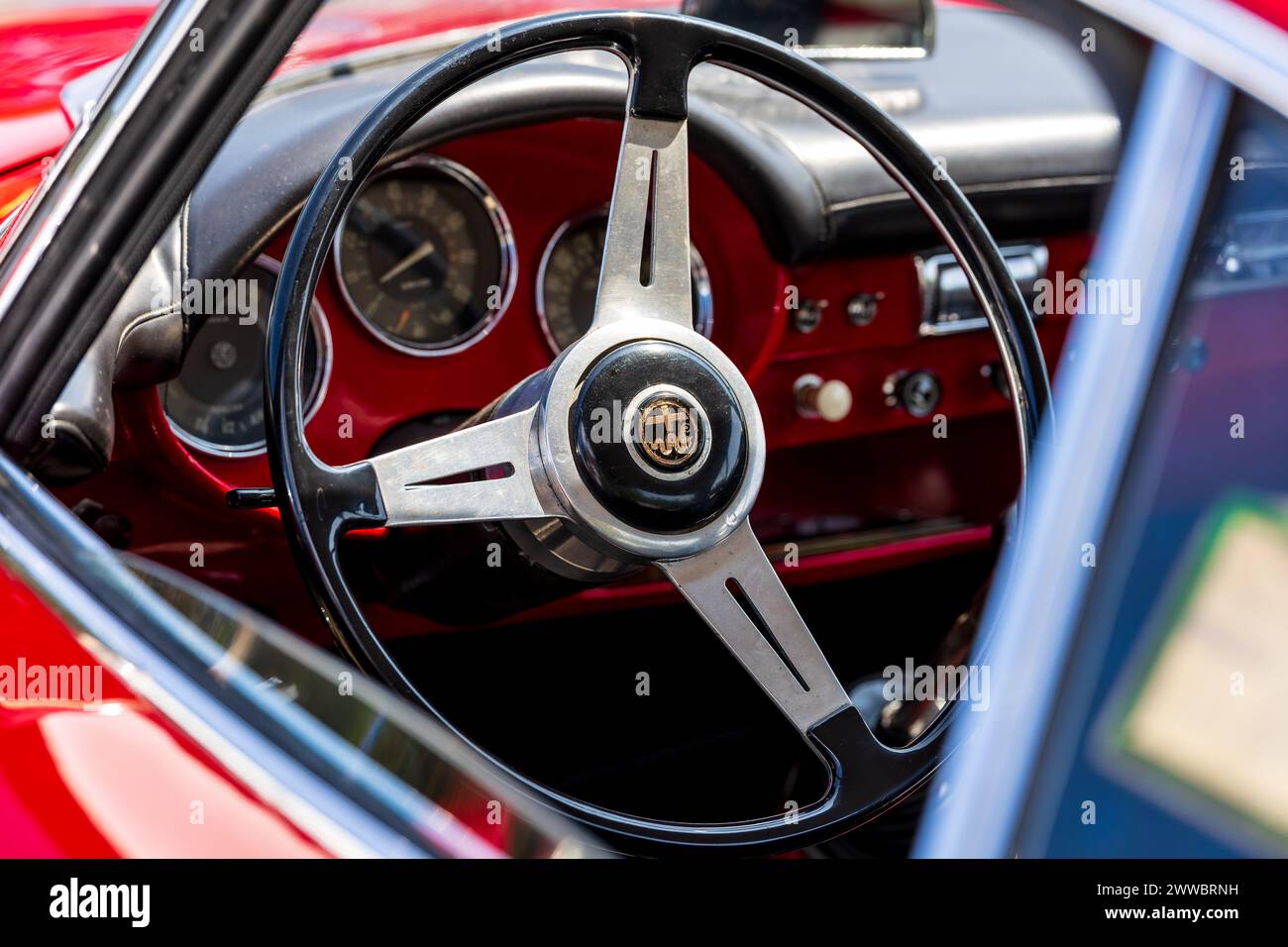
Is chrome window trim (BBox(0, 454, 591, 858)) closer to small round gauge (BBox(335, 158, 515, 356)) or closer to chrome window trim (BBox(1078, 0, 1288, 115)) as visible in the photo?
chrome window trim (BBox(1078, 0, 1288, 115))

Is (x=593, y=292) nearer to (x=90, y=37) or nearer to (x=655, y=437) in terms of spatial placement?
(x=90, y=37)

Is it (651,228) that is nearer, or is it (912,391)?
(651,228)

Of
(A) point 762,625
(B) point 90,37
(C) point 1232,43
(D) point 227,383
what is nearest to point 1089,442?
(C) point 1232,43

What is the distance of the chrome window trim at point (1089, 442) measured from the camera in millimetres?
836

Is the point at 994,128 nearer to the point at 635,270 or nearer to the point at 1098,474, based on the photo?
the point at 635,270

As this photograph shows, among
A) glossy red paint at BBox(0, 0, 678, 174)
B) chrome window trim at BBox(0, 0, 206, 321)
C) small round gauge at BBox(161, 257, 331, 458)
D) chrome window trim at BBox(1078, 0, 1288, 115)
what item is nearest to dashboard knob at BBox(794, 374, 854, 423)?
glossy red paint at BBox(0, 0, 678, 174)

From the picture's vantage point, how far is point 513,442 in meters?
1.20

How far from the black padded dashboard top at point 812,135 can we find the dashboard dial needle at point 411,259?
0.76 feet

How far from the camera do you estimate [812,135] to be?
198 cm

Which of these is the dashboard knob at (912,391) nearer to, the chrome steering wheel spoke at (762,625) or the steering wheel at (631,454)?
the steering wheel at (631,454)

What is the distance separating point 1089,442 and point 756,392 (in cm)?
122

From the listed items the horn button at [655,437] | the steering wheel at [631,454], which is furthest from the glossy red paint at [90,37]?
the horn button at [655,437]
